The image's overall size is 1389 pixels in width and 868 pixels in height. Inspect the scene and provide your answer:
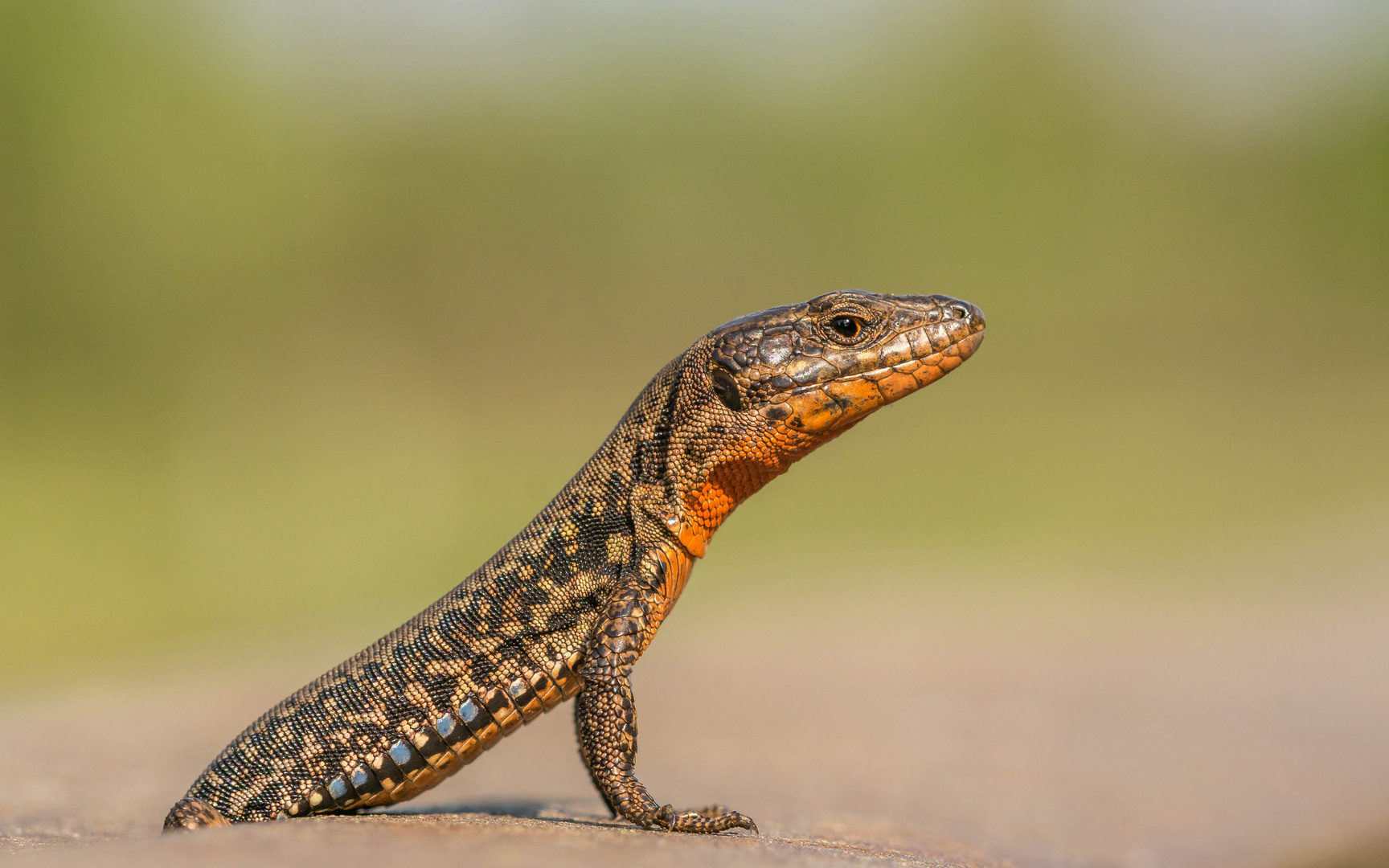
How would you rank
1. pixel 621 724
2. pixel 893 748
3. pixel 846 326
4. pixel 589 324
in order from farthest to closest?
pixel 589 324 < pixel 893 748 < pixel 846 326 < pixel 621 724

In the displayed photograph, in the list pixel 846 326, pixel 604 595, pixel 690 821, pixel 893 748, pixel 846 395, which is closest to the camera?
pixel 690 821

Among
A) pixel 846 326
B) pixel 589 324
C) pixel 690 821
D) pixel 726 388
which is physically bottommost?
pixel 690 821

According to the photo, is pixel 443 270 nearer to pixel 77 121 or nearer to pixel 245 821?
pixel 77 121

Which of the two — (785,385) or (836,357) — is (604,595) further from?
(836,357)

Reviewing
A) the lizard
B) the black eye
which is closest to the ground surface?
the lizard

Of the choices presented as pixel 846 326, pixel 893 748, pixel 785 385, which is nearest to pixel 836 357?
pixel 846 326

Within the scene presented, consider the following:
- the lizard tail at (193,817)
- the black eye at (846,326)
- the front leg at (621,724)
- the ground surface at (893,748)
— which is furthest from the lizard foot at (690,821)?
the black eye at (846,326)

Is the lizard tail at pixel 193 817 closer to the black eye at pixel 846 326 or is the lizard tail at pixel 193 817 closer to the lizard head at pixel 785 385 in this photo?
the lizard head at pixel 785 385

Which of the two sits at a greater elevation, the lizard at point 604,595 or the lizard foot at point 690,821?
the lizard at point 604,595
